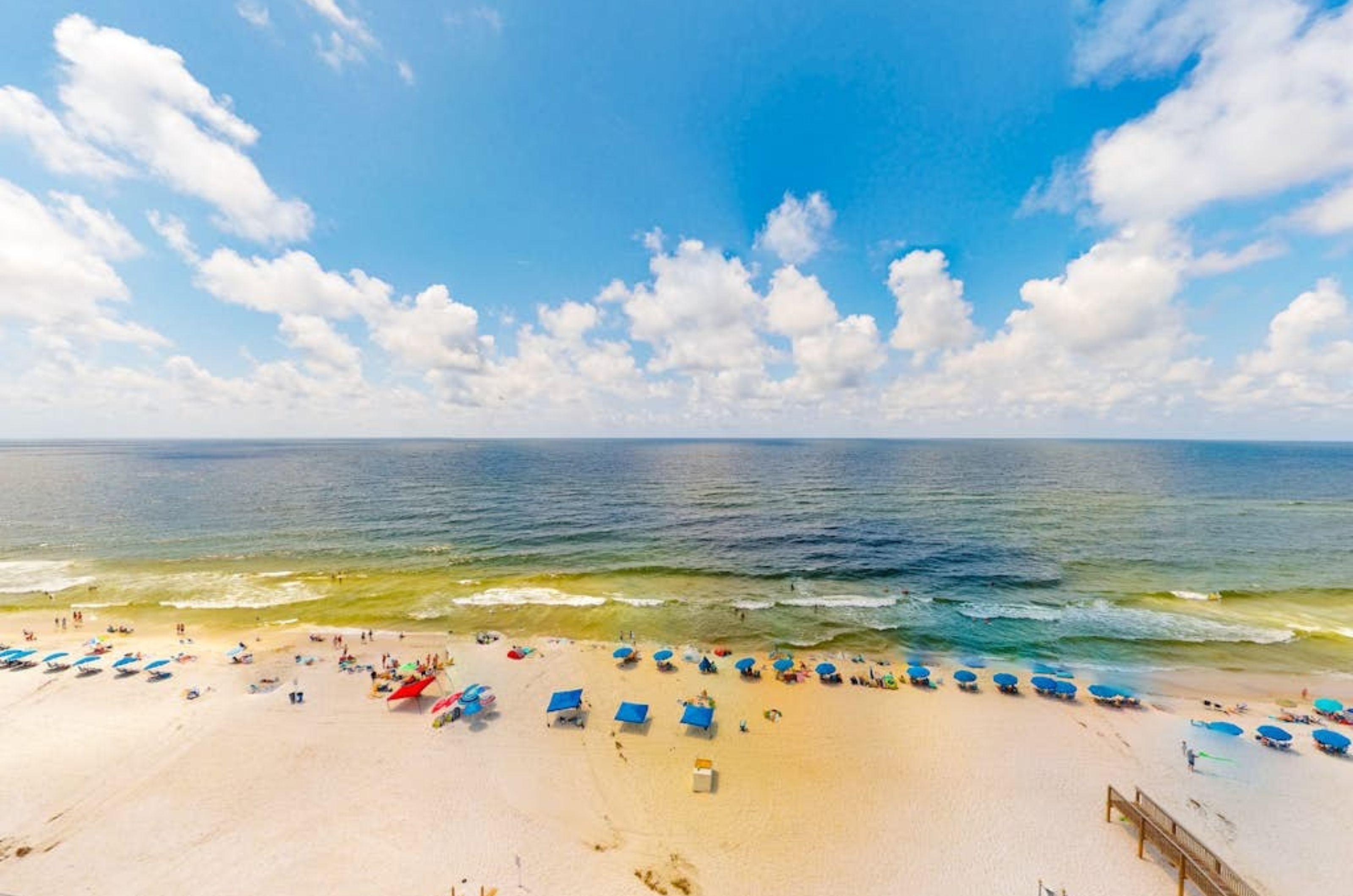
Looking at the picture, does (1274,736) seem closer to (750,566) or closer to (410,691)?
(750,566)

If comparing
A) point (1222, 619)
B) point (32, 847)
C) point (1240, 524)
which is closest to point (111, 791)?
point (32, 847)

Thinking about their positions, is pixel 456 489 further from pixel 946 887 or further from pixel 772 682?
pixel 946 887

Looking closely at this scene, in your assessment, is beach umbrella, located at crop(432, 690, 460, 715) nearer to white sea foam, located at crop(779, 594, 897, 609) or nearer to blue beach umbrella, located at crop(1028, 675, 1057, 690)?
white sea foam, located at crop(779, 594, 897, 609)

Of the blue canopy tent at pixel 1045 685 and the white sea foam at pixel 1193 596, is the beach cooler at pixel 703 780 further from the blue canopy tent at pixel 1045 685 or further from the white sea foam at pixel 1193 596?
the white sea foam at pixel 1193 596

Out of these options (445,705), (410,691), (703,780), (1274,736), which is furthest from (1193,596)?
(410,691)

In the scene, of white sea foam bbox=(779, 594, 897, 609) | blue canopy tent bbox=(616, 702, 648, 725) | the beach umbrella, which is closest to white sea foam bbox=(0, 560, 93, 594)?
the beach umbrella

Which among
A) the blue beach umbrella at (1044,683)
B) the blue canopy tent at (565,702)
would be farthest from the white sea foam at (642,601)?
the blue beach umbrella at (1044,683)

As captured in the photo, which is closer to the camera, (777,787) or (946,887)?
(946,887)
